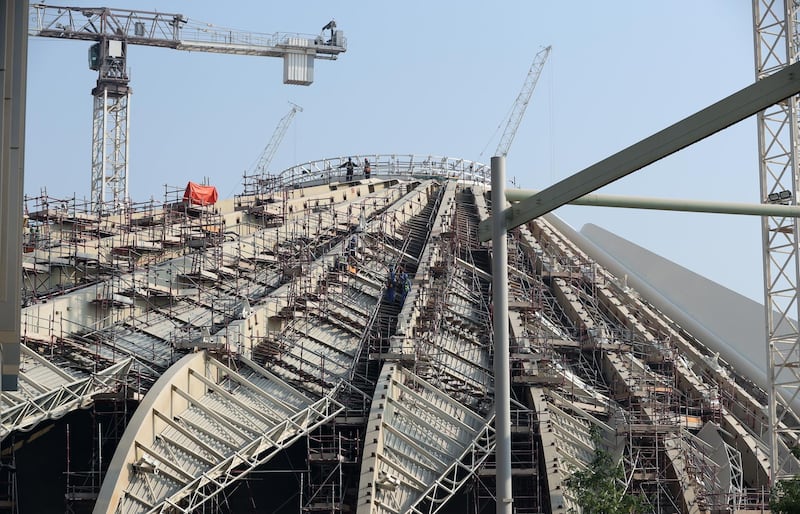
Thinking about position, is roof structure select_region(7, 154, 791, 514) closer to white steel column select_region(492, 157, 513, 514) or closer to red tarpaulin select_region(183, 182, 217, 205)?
red tarpaulin select_region(183, 182, 217, 205)

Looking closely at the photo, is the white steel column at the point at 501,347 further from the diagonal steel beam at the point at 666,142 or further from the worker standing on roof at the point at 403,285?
the worker standing on roof at the point at 403,285

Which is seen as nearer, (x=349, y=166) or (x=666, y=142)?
(x=666, y=142)

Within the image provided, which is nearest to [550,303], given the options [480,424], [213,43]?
[480,424]

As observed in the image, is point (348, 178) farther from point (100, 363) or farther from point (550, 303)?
point (100, 363)

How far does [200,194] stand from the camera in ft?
227

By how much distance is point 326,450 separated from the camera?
4900cm

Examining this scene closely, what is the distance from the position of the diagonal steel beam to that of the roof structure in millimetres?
20660

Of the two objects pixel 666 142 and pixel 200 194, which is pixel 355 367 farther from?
pixel 666 142

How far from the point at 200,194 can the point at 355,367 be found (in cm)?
1979

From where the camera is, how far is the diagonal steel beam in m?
16.5

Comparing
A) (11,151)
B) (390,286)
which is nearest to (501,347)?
(11,151)

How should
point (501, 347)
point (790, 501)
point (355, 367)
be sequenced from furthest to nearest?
point (355, 367) < point (790, 501) < point (501, 347)

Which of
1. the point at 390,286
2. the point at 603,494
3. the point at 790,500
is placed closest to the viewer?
the point at 790,500

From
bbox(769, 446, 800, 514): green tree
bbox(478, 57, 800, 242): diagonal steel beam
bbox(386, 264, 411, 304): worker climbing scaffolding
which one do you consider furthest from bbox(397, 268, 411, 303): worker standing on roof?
bbox(478, 57, 800, 242): diagonal steel beam
